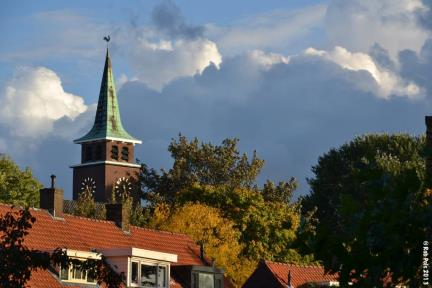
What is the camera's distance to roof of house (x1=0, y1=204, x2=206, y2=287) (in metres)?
48.9

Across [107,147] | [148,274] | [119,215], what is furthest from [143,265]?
[107,147]

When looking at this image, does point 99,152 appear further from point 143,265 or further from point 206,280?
point 143,265

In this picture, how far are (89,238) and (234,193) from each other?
29213 millimetres

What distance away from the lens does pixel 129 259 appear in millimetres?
50062

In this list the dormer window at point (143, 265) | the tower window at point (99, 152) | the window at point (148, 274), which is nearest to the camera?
the dormer window at point (143, 265)

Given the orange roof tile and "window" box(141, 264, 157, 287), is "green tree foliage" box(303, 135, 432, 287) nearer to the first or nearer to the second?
the orange roof tile

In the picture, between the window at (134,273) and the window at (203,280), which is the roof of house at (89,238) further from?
the window at (134,273)

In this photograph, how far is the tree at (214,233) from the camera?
73.4 m

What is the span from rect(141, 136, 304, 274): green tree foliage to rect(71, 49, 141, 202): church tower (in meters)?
53.8

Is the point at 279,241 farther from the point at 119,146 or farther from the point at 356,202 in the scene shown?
the point at 119,146

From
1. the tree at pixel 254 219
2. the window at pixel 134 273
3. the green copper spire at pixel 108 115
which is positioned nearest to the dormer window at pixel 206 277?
the window at pixel 134 273

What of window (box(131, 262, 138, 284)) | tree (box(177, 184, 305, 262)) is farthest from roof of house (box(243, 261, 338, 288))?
tree (box(177, 184, 305, 262))

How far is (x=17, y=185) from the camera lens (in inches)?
3558

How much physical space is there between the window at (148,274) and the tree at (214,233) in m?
19.3
